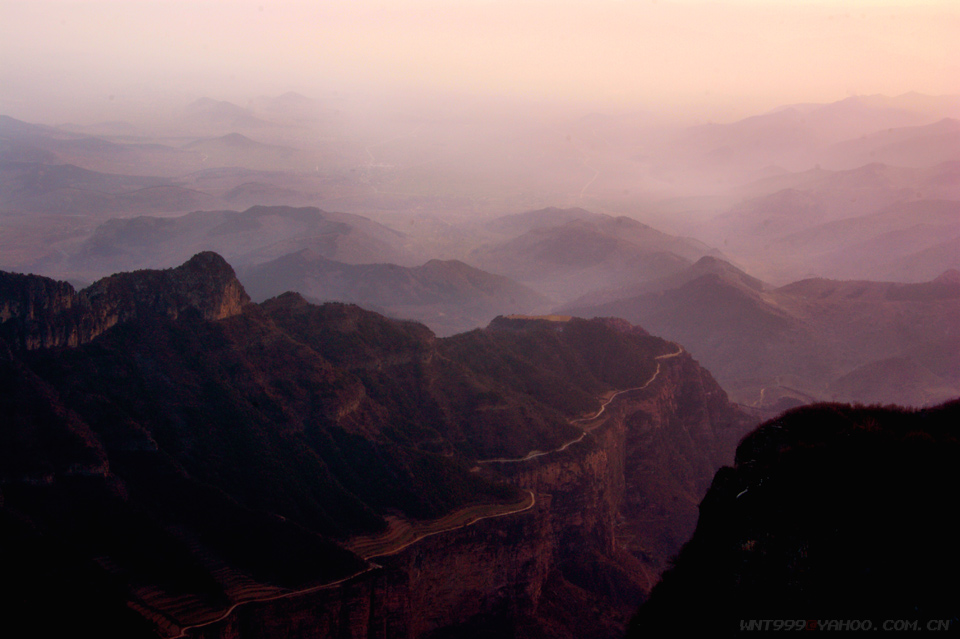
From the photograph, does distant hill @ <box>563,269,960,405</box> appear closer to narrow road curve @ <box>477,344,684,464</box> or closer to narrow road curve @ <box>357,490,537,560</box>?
narrow road curve @ <box>477,344,684,464</box>

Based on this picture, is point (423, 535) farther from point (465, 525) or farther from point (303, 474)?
point (303, 474)

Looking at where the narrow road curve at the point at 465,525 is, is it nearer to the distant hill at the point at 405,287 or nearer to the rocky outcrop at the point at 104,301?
the rocky outcrop at the point at 104,301

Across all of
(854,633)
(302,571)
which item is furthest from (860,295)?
(854,633)

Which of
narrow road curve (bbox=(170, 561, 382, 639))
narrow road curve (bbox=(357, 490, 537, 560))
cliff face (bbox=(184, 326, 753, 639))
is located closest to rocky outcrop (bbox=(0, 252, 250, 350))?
narrow road curve (bbox=(170, 561, 382, 639))

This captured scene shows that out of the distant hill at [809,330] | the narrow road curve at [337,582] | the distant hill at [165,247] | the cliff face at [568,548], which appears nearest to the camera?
the narrow road curve at [337,582]

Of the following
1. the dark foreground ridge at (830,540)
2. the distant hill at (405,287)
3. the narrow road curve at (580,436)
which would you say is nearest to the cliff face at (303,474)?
the narrow road curve at (580,436)

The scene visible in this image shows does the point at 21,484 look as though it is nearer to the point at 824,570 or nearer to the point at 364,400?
the point at 364,400
